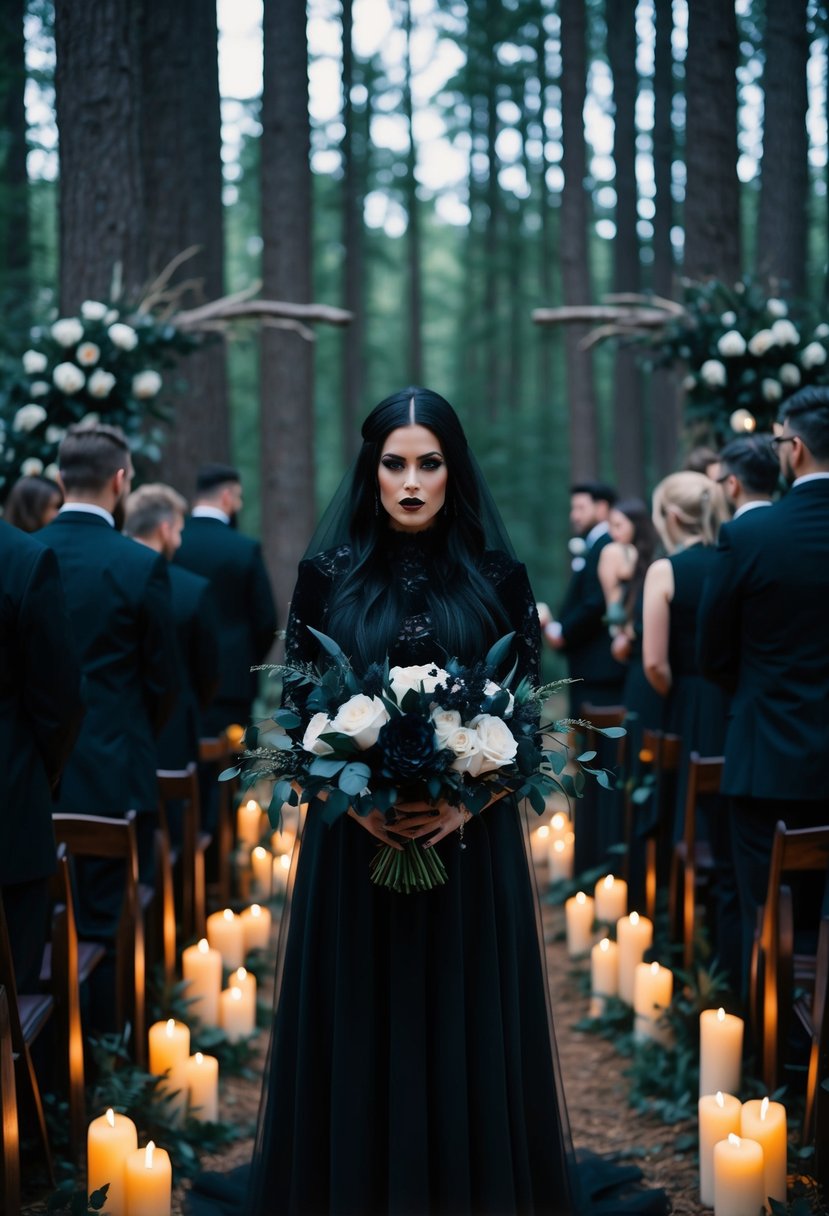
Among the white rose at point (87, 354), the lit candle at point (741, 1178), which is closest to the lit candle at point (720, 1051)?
the lit candle at point (741, 1178)

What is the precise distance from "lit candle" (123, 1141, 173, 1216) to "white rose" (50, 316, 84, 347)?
222 inches

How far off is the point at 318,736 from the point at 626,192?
18130mm

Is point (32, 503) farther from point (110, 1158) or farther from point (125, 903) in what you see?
point (110, 1158)

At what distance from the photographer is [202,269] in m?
12.7

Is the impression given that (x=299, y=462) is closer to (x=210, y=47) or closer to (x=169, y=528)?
(x=210, y=47)

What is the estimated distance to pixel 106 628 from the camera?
5.40 metres

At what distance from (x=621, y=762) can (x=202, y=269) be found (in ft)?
24.0

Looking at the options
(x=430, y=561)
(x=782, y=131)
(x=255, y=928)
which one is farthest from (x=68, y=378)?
(x=782, y=131)

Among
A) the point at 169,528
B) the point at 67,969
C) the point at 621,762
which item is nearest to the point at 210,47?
the point at 169,528

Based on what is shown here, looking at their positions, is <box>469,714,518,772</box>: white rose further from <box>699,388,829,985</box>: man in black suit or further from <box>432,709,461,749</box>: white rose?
<box>699,388,829,985</box>: man in black suit

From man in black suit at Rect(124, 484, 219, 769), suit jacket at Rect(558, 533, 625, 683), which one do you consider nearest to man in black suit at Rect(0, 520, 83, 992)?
man in black suit at Rect(124, 484, 219, 769)

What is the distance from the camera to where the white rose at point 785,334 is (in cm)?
805

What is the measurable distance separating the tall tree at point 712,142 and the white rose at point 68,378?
15.2 feet

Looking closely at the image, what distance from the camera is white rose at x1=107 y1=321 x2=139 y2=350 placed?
801 centimetres
